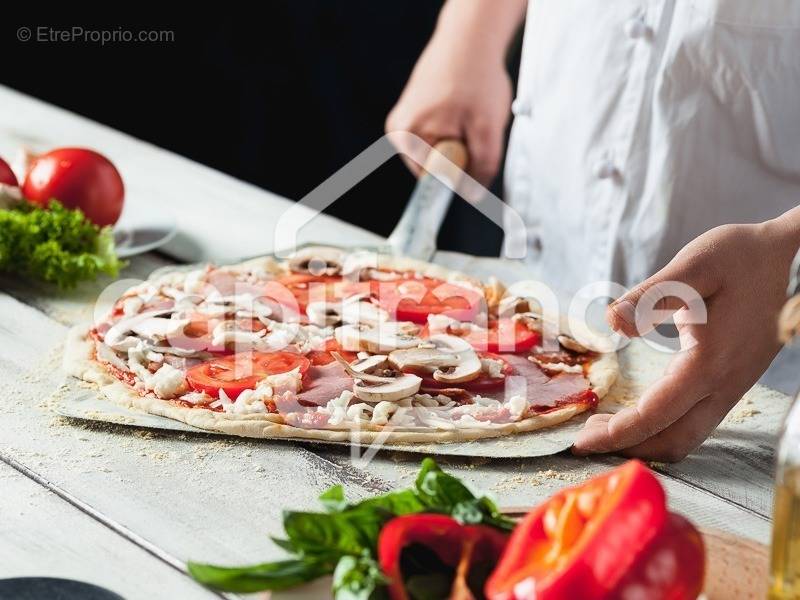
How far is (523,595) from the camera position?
2.91 ft

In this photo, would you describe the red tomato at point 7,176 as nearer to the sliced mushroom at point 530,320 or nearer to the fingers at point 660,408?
the sliced mushroom at point 530,320

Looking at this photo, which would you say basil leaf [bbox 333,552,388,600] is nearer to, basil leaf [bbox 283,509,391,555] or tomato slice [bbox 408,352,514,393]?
basil leaf [bbox 283,509,391,555]

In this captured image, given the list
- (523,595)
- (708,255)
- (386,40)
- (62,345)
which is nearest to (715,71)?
(708,255)

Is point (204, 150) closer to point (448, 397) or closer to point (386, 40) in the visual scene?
point (386, 40)

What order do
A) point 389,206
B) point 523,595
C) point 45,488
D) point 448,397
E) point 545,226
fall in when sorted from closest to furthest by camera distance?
point 523,595 → point 45,488 → point 448,397 → point 545,226 → point 389,206

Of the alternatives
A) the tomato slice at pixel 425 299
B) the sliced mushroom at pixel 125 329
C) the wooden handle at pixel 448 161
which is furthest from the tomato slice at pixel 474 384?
the wooden handle at pixel 448 161

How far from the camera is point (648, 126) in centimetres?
208

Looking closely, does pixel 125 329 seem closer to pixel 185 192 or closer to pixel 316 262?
pixel 316 262

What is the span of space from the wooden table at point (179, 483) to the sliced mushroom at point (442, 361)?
17cm

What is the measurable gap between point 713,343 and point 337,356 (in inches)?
20.8

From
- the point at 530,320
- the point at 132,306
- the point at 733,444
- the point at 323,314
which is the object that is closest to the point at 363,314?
the point at 323,314

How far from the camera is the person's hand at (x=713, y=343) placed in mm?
1413

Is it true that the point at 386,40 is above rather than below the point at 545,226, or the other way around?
above

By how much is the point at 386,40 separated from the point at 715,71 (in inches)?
90.1
